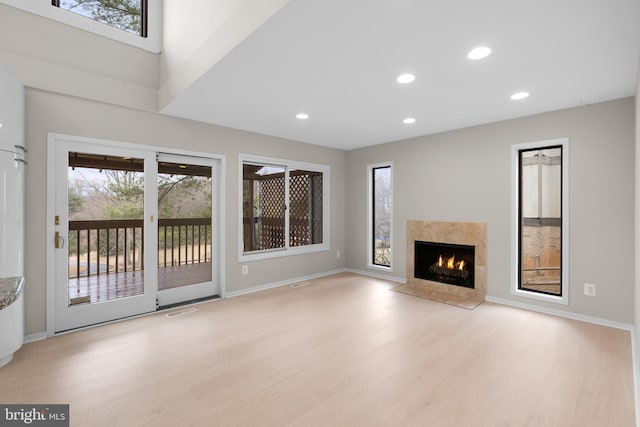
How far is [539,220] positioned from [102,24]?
5562mm

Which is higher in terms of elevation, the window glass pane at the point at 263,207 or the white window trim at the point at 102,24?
the white window trim at the point at 102,24

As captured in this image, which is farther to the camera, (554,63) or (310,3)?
(554,63)

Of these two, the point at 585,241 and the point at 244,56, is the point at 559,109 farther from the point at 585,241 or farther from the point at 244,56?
the point at 244,56

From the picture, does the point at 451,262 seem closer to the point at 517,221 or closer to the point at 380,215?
the point at 517,221

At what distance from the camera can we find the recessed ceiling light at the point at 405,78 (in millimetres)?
2537

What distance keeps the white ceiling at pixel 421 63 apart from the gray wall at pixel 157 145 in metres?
0.32

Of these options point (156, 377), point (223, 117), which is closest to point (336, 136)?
point (223, 117)

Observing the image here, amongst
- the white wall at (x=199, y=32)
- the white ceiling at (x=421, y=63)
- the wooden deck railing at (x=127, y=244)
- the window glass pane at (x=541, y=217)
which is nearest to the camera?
the white ceiling at (x=421, y=63)

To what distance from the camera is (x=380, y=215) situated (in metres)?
5.43

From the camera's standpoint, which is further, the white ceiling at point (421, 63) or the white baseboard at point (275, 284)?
the white baseboard at point (275, 284)

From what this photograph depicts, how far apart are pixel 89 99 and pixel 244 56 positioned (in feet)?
6.41

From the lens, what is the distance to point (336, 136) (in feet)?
15.4

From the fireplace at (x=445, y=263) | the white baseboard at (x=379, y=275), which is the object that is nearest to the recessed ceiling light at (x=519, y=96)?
the fireplace at (x=445, y=263)

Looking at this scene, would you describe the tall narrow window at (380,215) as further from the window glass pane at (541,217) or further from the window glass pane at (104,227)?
the window glass pane at (104,227)
